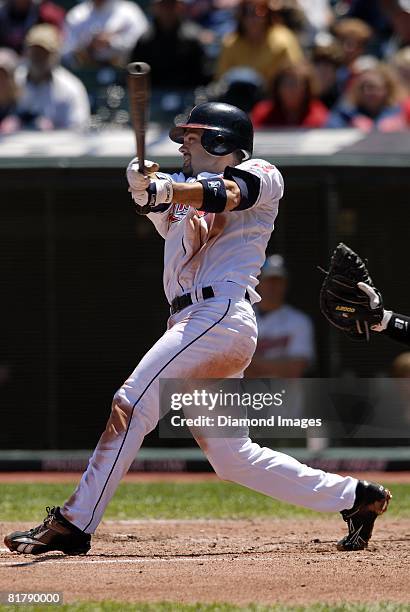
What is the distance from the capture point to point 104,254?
929 centimetres

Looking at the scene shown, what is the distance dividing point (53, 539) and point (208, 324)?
105cm

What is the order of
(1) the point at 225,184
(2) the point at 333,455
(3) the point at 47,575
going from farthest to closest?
(2) the point at 333,455
(1) the point at 225,184
(3) the point at 47,575

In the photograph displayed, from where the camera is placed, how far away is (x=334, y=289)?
16.9 ft

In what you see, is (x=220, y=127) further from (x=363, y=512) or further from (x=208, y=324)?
(x=363, y=512)

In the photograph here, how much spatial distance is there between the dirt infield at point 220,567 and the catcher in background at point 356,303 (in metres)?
0.93

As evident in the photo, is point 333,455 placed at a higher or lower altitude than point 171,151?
lower

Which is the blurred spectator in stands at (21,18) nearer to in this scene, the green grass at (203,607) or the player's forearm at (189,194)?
the player's forearm at (189,194)

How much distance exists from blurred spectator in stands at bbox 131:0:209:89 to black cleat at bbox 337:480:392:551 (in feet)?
21.2

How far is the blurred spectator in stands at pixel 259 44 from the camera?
1095 cm

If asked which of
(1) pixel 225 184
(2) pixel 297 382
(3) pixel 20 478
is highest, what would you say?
(1) pixel 225 184

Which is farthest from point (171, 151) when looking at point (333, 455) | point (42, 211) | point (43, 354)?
point (333, 455)

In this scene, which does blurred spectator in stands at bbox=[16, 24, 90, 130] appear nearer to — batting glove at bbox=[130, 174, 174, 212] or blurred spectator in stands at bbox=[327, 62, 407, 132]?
blurred spectator in stands at bbox=[327, 62, 407, 132]

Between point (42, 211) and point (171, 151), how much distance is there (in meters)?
1.07

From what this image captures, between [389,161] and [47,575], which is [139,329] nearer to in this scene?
[389,161]
